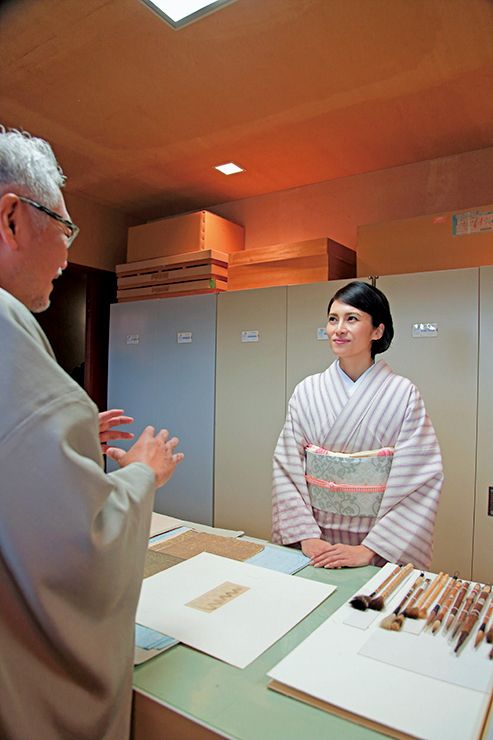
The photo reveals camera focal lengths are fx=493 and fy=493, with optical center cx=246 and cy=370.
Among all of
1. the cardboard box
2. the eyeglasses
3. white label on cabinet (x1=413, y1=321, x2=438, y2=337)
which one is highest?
the cardboard box

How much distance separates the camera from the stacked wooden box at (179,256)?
3.14 metres

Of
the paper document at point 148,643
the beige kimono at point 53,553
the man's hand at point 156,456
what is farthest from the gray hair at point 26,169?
the paper document at point 148,643

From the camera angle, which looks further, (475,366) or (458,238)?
(458,238)

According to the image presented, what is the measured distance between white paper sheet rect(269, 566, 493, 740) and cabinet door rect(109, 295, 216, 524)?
2204 mm

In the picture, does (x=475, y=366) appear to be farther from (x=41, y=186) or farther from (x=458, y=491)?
(x=41, y=186)

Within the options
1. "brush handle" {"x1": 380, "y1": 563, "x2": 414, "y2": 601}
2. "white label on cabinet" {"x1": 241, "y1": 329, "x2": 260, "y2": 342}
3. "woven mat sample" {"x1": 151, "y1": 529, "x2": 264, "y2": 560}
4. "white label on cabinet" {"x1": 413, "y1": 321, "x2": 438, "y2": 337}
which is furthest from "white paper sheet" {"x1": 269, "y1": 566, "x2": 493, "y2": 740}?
"white label on cabinet" {"x1": 241, "y1": 329, "x2": 260, "y2": 342}

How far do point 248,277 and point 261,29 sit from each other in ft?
4.62

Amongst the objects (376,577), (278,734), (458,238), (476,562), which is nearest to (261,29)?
(458,238)

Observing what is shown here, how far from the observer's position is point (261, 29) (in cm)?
179

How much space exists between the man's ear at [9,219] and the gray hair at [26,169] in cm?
2

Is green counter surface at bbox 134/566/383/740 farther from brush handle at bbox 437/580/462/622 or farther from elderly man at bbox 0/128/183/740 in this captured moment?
brush handle at bbox 437/580/462/622

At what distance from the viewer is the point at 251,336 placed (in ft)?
9.48

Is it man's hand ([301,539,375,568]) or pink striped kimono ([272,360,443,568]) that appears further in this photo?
pink striped kimono ([272,360,443,568])

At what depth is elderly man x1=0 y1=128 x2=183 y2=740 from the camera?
25.6 inches
